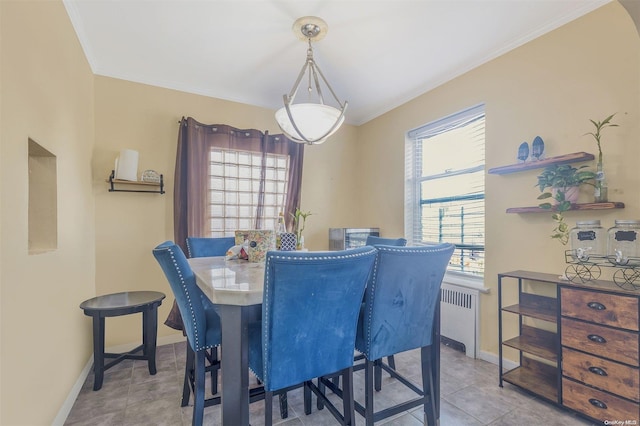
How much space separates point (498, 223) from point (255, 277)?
2140 millimetres

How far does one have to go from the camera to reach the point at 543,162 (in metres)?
2.15

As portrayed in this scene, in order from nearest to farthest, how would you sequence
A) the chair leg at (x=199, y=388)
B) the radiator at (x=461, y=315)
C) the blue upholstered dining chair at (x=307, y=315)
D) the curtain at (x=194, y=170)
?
the blue upholstered dining chair at (x=307, y=315) → the chair leg at (x=199, y=388) → the radiator at (x=461, y=315) → the curtain at (x=194, y=170)

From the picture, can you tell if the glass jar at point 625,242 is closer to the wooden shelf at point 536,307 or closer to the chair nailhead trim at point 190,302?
the wooden shelf at point 536,307

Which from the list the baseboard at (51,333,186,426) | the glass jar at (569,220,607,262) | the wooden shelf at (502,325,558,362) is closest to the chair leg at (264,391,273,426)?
the baseboard at (51,333,186,426)

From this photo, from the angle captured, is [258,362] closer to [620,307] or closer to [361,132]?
[620,307]

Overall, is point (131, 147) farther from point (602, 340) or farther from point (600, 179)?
point (602, 340)

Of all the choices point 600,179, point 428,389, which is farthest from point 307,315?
point 600,179

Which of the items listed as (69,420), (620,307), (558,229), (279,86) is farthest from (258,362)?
(279,86)

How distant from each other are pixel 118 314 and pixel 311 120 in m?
1.98

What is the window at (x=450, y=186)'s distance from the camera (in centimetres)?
281

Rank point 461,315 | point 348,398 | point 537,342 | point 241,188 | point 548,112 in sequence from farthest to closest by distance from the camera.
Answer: point 241,188 → point 461,315 → point 548,112 → point 537,342 → point 348,398

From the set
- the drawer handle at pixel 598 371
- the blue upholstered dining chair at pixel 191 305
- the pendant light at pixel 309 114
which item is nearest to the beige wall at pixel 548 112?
the drawer handle at pixel 598 371

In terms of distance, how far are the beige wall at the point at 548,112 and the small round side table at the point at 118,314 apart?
9.09 ft

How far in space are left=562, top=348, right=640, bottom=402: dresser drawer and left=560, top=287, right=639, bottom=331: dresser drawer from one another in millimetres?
217
